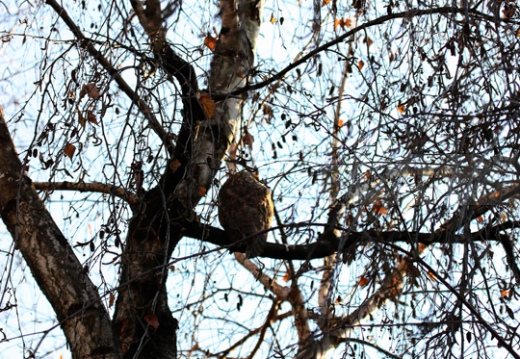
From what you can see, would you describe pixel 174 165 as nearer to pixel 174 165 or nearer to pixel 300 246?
pixel 174 165

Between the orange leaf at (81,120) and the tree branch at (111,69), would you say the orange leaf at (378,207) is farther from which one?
the orange leaf at (81,120)

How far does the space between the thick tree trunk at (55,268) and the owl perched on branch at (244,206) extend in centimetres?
91

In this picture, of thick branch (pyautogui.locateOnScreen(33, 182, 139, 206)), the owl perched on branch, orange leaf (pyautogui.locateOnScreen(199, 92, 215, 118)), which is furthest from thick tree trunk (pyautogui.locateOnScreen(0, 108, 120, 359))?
the owl perched on branch

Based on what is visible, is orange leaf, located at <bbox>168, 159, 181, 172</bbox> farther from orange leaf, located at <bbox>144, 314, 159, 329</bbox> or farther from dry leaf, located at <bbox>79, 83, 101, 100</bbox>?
orange leaf, located at <bbox>144, 314, 159, 329</bbox>

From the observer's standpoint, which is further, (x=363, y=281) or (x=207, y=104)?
(x=207, y=104)

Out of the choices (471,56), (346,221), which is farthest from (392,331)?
(471,56)

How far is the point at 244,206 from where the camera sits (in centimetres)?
436

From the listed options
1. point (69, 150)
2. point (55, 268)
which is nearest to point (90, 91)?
point (69, 150)

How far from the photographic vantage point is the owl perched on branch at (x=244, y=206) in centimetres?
427

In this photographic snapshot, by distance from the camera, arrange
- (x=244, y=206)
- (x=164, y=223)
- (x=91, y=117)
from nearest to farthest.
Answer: (x=91, y=117), (x=164, y=223), (x=244, y=206)

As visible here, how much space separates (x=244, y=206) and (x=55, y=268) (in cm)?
125

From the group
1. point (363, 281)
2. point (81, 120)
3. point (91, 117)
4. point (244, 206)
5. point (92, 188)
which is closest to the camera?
point (363, 281)

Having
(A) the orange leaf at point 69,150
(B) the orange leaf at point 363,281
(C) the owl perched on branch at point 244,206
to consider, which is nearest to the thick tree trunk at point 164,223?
(C) the owl perched on branch at point 244,206

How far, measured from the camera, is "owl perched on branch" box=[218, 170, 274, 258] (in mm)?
4273
